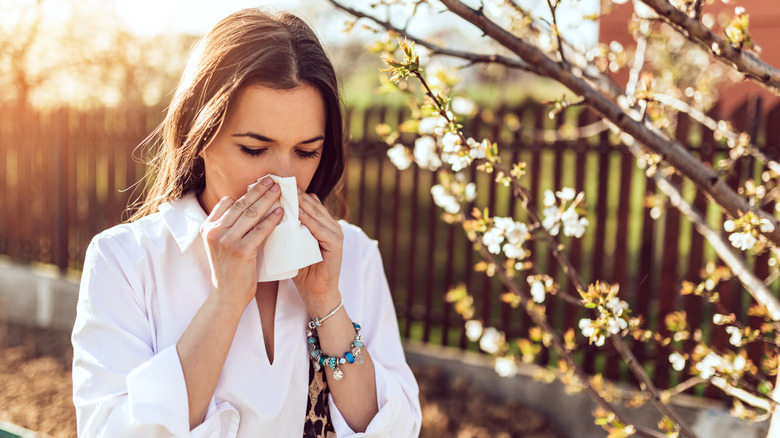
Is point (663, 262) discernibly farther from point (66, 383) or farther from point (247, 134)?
point (66, 383)

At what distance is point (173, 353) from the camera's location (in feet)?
4.72

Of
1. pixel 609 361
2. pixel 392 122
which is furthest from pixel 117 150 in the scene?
pixel 609 361

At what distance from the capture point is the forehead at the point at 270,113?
1.56 m

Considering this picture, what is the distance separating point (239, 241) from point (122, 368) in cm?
38

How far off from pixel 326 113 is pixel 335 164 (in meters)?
0.21

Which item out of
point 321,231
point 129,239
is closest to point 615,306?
point 321,231

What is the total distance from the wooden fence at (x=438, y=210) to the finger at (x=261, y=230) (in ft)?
7.94

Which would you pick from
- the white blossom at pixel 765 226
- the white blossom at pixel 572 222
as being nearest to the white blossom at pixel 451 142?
the white blossom at pixel 572 222

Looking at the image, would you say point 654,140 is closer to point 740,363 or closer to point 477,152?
point 477,152

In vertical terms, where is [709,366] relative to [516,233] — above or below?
below

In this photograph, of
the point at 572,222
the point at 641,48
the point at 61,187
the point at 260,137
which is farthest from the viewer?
the point at 61,187

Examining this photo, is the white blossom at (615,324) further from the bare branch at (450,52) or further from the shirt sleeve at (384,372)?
the bare branch at (450,52)

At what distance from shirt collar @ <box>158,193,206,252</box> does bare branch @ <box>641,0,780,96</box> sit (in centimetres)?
120

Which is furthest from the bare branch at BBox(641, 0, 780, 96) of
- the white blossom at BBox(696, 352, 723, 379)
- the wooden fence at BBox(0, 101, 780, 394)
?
the wooden fence at BBox(0, 101, 780, 394)
